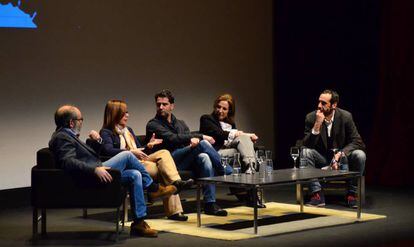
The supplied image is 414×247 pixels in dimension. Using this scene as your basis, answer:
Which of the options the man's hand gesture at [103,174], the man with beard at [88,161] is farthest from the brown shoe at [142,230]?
the man's hand gesture at [103,174]

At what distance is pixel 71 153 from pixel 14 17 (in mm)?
3004

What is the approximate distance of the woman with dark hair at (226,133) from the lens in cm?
794

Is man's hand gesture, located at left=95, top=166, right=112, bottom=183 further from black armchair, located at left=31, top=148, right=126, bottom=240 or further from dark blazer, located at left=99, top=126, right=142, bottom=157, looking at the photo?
dark blazer, located at left=99, top=126, right=142, bottom=157

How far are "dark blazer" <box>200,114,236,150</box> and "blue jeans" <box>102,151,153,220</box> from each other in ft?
4.58

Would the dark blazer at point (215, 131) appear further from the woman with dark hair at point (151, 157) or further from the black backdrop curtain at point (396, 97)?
the black backdrop curtain at point (396, 97)

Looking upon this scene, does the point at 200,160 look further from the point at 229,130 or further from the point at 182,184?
the point at 229,130

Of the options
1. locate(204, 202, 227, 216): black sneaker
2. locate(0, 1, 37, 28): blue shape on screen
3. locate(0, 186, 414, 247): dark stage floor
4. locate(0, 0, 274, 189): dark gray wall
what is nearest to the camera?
locate(0, 186, 414, 247): dark stage floor

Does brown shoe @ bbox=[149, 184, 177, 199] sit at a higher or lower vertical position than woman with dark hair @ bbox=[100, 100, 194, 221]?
lower

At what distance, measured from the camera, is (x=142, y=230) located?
6.30 metres

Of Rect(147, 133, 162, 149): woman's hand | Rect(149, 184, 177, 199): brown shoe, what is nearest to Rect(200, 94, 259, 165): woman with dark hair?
Rect(147, 133, 162, 149): woman's hand

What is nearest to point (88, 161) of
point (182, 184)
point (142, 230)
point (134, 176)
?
point (134, 176)

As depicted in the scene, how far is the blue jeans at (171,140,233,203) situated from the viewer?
7.33m

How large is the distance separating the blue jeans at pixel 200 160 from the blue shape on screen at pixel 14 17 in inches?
94.4

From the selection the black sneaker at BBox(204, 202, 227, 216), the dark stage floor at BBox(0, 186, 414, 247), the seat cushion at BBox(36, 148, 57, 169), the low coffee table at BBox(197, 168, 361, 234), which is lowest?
the dark stage floor at BBox(0, 186, 414, 247)
